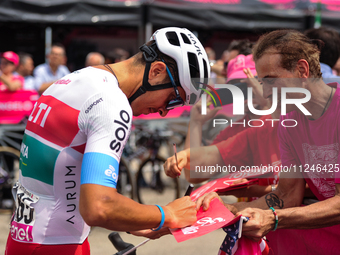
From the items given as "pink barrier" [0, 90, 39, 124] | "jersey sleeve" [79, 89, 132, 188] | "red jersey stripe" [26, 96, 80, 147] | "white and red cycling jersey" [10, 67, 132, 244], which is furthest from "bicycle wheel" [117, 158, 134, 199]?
"jersey sleeve" [79, 89, 132, 188]

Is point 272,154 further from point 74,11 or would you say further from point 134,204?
point 74,11

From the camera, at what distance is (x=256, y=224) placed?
2.02m

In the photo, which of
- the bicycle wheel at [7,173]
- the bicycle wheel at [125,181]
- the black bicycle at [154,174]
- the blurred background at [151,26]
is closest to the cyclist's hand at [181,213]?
the blurred background at [151,26]

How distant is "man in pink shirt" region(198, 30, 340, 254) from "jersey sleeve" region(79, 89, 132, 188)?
781 millimetres

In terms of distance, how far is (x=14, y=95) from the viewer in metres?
6.72

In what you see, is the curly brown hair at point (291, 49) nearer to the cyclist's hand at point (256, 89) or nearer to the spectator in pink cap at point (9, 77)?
the cyclist's hand at point (256, 89)

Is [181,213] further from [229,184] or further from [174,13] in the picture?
[174,13]

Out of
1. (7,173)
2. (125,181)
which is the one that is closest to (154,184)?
(125,181)

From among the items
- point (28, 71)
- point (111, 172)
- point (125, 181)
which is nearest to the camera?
point (111, 172)

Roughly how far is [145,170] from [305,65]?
16.7 feet

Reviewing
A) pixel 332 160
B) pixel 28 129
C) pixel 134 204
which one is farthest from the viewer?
pixel 332 160

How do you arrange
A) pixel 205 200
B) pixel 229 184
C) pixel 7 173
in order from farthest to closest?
pixel 7 173 < pixel 229 184 < pixel 205 200

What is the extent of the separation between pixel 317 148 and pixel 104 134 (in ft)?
4.38

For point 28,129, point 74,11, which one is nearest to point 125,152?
point 74,11
